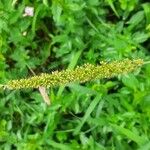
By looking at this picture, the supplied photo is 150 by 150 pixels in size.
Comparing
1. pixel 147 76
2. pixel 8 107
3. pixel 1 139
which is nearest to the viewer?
pixel 147 76

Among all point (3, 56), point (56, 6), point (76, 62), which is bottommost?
point (76, 62)

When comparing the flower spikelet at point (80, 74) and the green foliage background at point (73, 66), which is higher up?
the flower spikelet at point (80, 74)

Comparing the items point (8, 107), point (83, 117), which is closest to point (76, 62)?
point (83, 117)

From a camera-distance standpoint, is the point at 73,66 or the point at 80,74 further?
the point at 73,66

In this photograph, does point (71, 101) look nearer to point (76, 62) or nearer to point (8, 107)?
point (76, 62)

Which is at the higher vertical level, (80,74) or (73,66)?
(80,74)

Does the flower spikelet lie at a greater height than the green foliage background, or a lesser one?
greater

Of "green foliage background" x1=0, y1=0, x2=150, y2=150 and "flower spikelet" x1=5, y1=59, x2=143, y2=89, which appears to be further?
"green foliage background" x1=0, y1=0, x2=150, y2=150

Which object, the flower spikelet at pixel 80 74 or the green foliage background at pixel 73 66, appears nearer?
the flower spikelet at pixel 80 74
